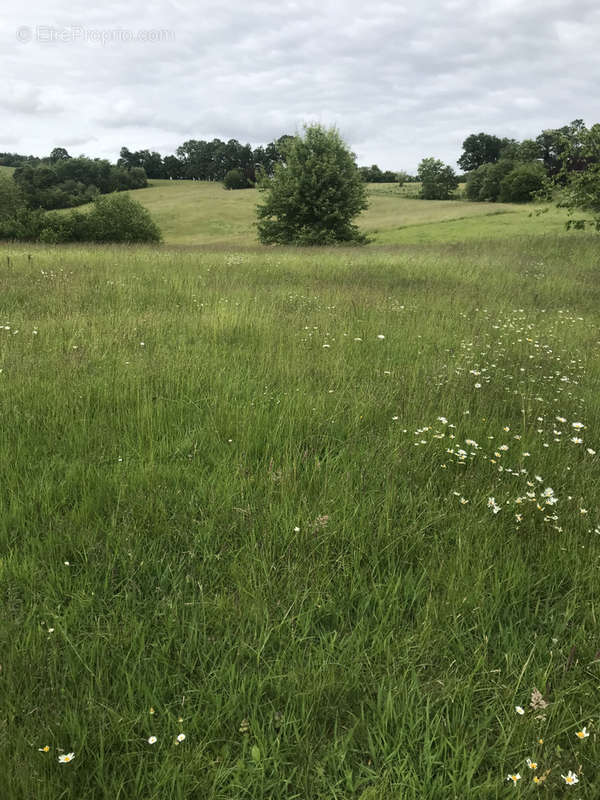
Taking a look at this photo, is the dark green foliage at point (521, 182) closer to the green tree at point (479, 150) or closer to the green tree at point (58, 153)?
the green tree at point (479, 150)

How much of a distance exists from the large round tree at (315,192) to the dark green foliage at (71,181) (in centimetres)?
4648

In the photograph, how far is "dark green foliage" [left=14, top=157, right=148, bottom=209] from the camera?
70938 millimetres

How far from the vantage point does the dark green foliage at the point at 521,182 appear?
64250 mm

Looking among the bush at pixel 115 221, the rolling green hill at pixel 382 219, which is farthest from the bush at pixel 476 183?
the bush at pixel 115 221

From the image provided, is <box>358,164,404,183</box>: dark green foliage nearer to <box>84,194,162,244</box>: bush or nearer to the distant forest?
the distant forest

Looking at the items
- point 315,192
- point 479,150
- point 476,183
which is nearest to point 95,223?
point 315,192

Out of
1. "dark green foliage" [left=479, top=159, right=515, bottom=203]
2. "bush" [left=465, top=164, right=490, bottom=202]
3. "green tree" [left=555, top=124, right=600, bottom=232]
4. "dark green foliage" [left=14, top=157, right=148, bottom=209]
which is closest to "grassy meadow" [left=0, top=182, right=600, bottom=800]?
"green tree" [left=555, top=124, right=600, bottom=232]

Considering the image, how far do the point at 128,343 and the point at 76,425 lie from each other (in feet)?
7.60

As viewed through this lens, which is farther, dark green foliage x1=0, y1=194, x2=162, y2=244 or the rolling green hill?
dark green foliage x1=0, y1=194, x2=162, y2=244

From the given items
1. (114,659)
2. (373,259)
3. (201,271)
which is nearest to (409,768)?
(114,659)

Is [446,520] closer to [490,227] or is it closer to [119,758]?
[119,758]

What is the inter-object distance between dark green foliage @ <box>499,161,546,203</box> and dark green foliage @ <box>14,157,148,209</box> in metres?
60.5

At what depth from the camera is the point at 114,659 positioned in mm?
1828

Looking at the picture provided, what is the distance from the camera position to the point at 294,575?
2.29 m
